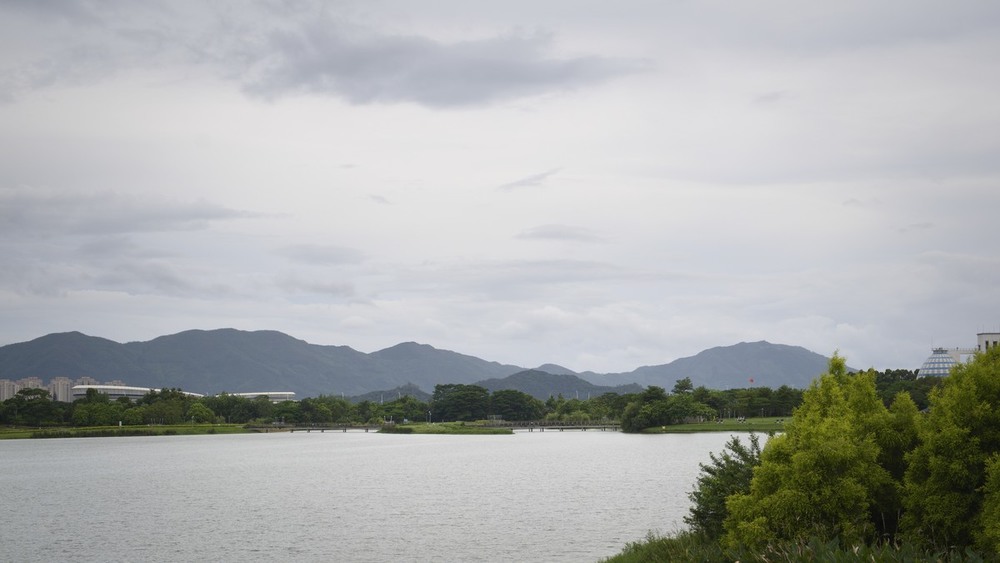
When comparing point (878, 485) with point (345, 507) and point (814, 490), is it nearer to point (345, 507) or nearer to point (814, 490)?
point (814, 490)

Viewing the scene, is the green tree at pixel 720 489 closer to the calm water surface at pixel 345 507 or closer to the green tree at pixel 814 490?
the green tree at pixel 814 490

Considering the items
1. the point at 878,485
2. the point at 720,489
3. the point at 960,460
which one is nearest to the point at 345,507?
the point at 720,489

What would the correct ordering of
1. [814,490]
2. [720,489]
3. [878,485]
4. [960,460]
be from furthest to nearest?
[720,489] < [878,485] < [814,490] < [960,460]

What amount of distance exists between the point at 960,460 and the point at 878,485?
462 centimetres

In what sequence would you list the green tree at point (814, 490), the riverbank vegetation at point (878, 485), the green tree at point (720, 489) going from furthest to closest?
the green tree at point (720, 489) → the green tree at point (814, 490) → the riverbank vegetation at point (878, 485)

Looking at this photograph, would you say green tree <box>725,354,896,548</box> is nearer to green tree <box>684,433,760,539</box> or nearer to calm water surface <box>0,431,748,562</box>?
green tree <box>684,433,760,539</box>

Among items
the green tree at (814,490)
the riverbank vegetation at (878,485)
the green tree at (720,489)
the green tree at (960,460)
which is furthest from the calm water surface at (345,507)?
the green tree at (960,460)

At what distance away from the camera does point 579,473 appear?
113 metres

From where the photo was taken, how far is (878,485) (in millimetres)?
42094

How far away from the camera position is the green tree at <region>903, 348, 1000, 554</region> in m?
38.2

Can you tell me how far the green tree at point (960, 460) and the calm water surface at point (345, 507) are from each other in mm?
21860

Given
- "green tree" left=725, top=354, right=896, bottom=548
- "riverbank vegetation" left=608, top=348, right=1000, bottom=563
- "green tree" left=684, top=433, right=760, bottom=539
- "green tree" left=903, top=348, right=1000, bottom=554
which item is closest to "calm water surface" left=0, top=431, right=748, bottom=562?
"green tree" left=684, top=433, right=760, bottom=539

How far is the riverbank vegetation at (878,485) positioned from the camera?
124ft

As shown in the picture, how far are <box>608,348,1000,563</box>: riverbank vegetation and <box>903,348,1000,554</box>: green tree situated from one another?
0.04m
